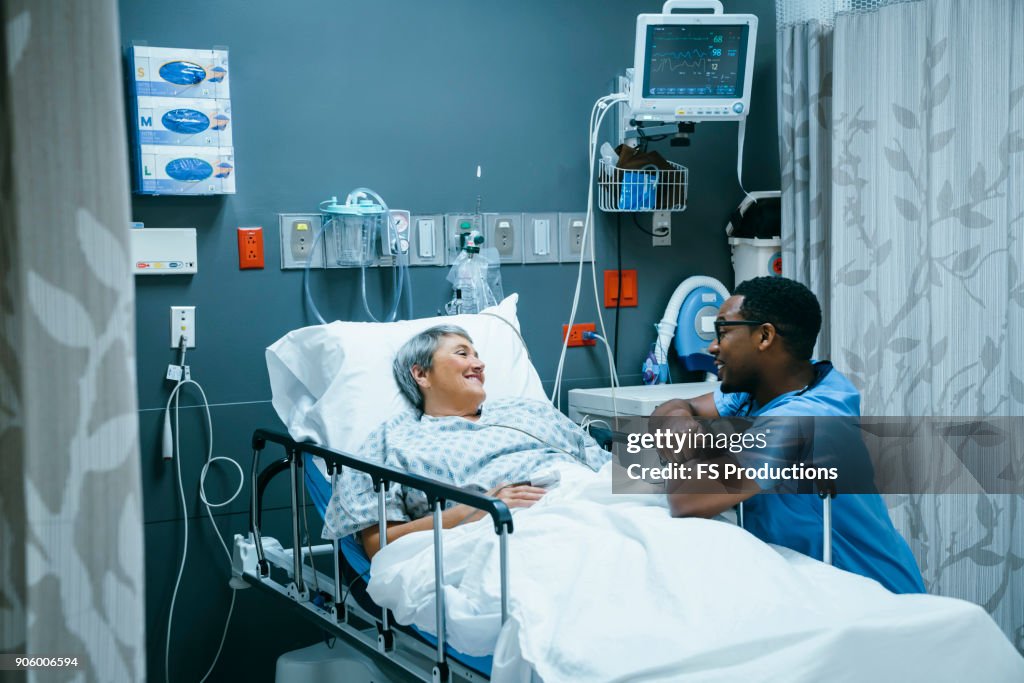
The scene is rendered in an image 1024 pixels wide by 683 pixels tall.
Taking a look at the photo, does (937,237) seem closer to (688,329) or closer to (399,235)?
(688,329)

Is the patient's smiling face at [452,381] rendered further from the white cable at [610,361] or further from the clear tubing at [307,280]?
the white cable at [610,361]

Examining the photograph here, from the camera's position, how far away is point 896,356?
3.15m

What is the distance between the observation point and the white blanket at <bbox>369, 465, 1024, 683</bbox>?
1.44m

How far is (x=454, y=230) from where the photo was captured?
10.7 ft

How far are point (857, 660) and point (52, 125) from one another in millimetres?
1271

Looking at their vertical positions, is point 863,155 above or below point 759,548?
above

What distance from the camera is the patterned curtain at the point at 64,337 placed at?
2.92 ft

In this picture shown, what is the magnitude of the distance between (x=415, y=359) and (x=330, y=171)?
781mm

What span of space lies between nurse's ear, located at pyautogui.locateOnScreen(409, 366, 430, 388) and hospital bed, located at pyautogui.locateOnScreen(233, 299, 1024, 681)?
0.25 ft

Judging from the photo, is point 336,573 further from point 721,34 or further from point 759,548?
point 721,34

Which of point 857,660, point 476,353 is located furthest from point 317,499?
point 857,660

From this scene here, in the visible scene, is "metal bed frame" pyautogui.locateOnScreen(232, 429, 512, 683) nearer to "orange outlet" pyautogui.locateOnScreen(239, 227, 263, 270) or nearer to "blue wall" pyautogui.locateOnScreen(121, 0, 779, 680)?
"blue wall" pyautogui.locateOnScreen(121, 0, 779, 680)

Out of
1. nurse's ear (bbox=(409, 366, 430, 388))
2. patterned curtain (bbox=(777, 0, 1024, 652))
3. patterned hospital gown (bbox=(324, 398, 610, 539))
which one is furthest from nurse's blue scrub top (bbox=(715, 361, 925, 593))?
patterned curtain (bbox=(777, 0, 1024, 652))

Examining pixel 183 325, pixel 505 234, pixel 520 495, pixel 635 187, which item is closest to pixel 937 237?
pixel 635 187
